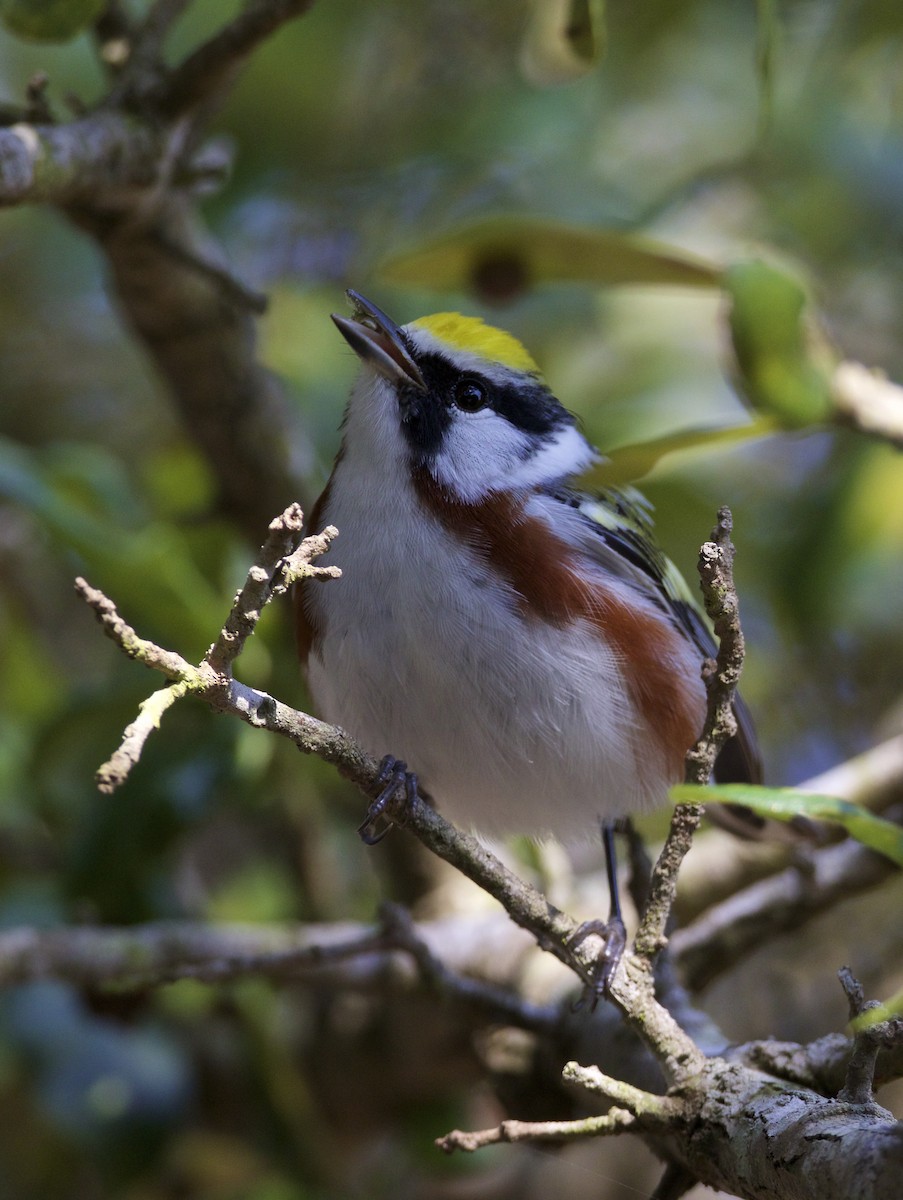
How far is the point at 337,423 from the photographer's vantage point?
11.6 ft

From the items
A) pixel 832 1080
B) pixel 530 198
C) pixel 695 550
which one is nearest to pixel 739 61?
pixel 530 198

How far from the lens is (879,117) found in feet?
13.3

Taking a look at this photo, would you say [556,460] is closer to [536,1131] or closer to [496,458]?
[496,458]

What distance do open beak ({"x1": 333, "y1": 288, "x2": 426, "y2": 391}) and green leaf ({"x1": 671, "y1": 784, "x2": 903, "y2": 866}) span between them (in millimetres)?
1313

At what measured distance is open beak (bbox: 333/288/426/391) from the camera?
229cm

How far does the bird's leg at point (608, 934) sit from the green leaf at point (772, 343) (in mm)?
922

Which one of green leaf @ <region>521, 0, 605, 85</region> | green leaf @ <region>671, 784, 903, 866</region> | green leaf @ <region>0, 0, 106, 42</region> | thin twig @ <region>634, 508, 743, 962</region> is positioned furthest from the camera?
green leaf @ <region>521, 0, 605, 85</region>

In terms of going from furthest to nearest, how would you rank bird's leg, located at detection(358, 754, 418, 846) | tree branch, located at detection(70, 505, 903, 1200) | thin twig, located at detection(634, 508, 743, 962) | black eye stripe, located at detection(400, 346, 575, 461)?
black eye stripe, located at detection(400, 346, 575, 461), bird's leg, located at detection(358, 754, 418, 846), thin twig, located at detection(634, 508, 743, 962), tree branch, located at detection(70, 505, 903, 1200)

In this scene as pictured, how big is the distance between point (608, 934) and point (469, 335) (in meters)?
1.18

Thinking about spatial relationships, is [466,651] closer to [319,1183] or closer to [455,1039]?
[455,1039]

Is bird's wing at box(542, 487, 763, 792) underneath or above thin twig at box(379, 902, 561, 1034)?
above

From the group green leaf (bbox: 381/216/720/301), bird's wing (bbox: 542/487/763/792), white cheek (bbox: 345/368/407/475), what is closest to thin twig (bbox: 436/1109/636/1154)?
bird's wing (bbox: 542/487/763/792)

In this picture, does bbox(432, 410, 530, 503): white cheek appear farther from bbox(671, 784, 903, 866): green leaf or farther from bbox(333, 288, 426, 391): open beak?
bbox(671, 784, 903, 866): green leaf

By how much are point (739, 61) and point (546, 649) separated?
2719 millimetres
